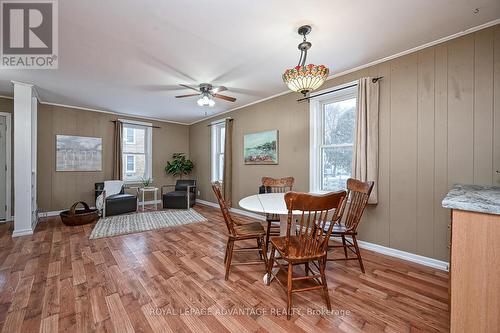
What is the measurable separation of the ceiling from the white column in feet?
0.96

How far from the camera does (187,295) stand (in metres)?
1.82

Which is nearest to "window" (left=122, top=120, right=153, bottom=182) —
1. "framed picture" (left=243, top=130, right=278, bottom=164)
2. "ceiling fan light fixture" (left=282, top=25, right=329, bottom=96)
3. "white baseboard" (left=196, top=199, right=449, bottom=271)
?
"framed picture" (left=243, top=130, right=278, bottom=164)

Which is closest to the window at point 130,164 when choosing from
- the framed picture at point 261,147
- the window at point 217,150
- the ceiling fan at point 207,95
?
the window at point 217,150

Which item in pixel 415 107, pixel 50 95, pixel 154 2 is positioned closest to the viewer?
pixel 154 2

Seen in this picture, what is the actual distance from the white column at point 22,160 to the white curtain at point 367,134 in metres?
4.97

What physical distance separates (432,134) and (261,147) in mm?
2709

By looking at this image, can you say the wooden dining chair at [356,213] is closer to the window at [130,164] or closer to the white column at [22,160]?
the white column at [22,160]

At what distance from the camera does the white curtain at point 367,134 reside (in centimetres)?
263

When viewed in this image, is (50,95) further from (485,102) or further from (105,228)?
(485,102)

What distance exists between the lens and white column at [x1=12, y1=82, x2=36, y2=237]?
3236mm

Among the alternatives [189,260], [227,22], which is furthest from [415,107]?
[189,260]

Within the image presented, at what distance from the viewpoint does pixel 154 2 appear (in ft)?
5.53

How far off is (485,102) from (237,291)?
9.64 feet

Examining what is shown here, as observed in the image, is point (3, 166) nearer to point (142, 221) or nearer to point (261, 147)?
point (142, 221)
